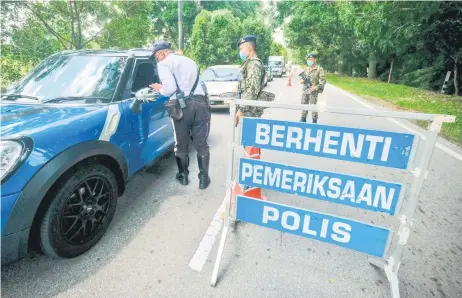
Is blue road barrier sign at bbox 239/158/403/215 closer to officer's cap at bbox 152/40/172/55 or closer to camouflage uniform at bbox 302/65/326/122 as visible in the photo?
officer's cap at bbox 152/40/172/55

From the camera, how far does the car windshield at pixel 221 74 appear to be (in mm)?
9391

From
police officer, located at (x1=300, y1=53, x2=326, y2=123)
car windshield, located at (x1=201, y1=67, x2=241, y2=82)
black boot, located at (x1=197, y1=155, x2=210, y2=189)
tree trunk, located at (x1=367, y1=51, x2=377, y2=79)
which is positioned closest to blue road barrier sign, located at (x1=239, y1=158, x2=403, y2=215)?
black boot, located at (x1=197, y1=155, x2=210, y2=189)

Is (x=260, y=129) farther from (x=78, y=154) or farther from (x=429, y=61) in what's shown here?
(x=429, y=61)

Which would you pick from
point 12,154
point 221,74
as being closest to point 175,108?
point 12,154

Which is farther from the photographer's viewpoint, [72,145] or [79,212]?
[79,212]

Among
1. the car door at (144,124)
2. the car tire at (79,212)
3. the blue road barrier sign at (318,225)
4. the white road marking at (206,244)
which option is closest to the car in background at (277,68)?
the car door at (144,124)

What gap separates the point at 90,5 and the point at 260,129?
38.8ft

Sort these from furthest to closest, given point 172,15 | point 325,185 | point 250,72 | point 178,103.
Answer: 1. point 172,15
2. point 250,72
3. point 178,103
4. point 325,185

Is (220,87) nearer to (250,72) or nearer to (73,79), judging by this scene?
(250,72)

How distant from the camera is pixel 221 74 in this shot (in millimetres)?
9750

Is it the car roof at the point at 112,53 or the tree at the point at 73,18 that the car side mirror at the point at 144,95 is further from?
the tree at the point at 73,18

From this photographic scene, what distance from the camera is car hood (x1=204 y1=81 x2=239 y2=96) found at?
846cm

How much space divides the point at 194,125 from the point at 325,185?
6.72ft

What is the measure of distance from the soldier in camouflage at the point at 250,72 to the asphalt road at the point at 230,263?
4.25 feet
